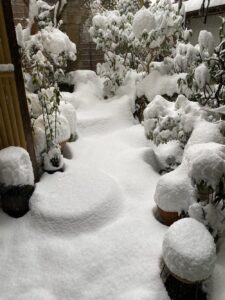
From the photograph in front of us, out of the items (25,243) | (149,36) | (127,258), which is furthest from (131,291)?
(149,36)

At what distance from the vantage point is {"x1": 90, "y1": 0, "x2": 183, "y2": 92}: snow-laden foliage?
641 cm

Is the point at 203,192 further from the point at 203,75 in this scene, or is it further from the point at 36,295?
the point at 36,295

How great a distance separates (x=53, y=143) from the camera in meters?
4.61

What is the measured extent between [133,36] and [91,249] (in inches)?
229

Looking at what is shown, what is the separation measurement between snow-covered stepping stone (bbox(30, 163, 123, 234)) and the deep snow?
1 cm

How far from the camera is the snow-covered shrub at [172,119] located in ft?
12.8

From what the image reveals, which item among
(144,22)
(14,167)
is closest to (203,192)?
(14,167)

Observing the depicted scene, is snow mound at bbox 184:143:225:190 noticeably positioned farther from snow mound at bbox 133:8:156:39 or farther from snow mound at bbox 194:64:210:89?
snow mound at bbox 133:8:156:39

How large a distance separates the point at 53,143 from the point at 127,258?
7.38 ft

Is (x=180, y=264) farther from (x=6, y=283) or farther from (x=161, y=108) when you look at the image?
(x=161, y=108)

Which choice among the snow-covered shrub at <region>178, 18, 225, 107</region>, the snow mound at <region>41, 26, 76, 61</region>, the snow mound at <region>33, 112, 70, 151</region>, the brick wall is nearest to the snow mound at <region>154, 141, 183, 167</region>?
the snow-covered shrub at <region>178, 18, 225, 107</region>

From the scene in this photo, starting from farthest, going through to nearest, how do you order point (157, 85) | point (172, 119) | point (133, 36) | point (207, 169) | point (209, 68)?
point (133, 36), point (157, 85), point (172, 119), point (209, 68), point (207, 169)

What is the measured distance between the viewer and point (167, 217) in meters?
3.55

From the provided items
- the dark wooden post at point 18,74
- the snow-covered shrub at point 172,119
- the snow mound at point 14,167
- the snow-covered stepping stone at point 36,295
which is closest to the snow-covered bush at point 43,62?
the dark wooden post at point 18,74
